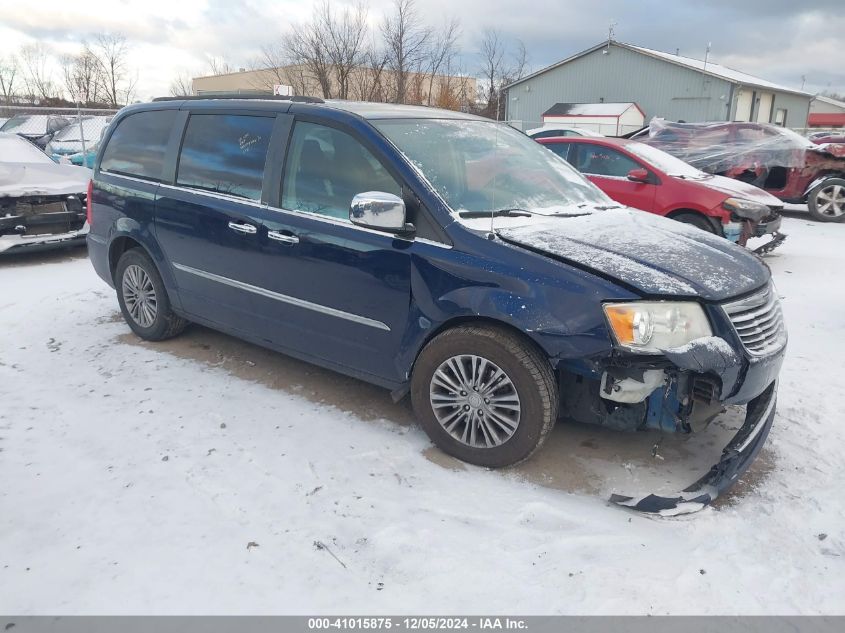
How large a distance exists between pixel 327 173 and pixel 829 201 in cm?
1059

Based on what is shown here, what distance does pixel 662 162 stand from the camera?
8117mm

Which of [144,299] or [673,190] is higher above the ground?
[673,190]

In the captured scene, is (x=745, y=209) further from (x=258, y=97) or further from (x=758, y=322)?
(x=258, y=97)

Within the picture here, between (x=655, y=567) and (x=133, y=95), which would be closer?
(x=655, y=567)

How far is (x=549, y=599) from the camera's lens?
236cm

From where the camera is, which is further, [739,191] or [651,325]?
[739,191]

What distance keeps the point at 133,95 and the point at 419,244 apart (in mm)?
43549

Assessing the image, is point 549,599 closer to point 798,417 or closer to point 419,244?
point 419,244

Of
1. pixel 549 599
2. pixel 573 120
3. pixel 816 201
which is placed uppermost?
pixel 573 120

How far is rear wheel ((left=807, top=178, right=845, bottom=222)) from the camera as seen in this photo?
10.8m

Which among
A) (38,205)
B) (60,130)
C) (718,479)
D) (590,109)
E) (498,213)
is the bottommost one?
(718,479)

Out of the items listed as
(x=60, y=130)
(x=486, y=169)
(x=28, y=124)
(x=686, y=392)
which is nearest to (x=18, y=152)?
(x=486, y=169)

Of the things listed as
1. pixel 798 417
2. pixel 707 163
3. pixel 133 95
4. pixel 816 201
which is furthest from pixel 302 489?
pixel 133 95

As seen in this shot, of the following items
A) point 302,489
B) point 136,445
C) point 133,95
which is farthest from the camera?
point 133,95
